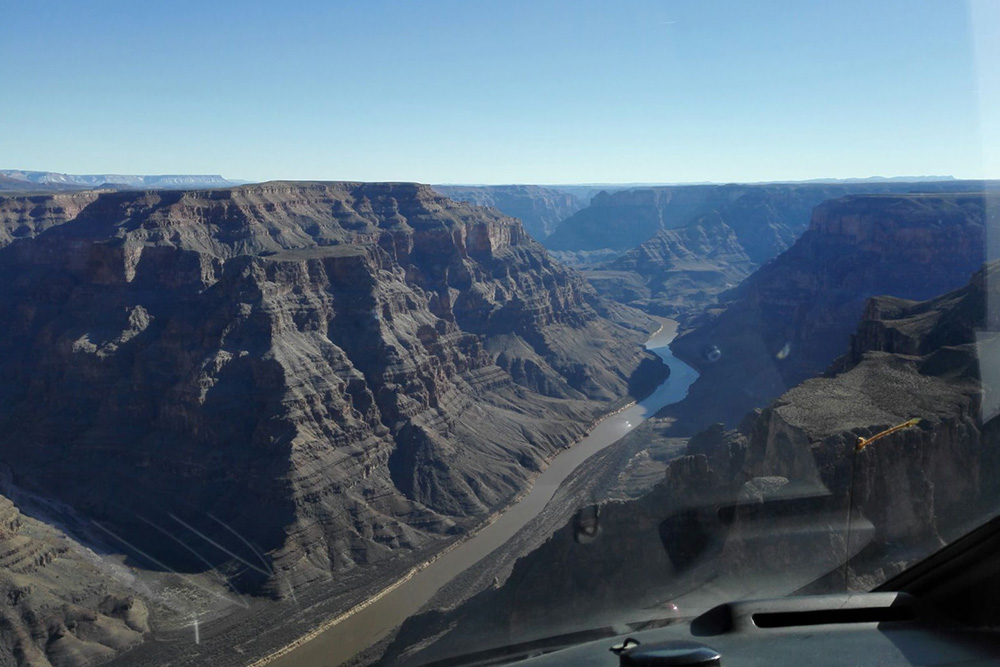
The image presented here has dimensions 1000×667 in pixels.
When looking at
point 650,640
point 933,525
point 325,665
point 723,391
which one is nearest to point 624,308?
point 723,391

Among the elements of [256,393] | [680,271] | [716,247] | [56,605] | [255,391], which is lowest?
[56,605]

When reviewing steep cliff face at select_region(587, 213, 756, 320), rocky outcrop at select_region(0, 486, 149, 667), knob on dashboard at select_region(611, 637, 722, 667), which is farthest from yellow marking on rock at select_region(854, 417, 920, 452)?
steep cliff face at select_region(587, 213, 756, 320)

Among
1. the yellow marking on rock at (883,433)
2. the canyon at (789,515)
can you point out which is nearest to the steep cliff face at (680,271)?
the canyon at (789,515)

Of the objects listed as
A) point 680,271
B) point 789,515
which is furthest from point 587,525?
point 680,271

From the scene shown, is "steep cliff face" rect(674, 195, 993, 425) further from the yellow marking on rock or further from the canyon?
the yellow marking on rock

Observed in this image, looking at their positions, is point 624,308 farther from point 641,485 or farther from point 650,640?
point 650,640

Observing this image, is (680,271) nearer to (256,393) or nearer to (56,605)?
(256,393)
